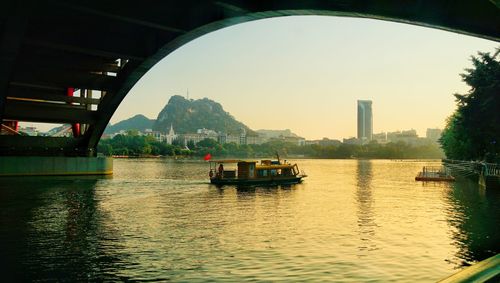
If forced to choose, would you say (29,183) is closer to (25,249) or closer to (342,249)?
(25,249)

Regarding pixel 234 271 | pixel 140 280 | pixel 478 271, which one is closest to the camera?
pixel 478 271

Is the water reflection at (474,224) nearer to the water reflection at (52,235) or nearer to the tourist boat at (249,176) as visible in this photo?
the water reflection at (52,235)

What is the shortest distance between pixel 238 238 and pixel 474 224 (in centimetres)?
1549

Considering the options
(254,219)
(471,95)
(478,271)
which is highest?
(471,95)

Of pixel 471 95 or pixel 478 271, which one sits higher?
pixel 471 95

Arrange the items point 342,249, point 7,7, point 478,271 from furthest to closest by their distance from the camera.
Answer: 1. point 7,7
2. point 342,249
3. point 478,271

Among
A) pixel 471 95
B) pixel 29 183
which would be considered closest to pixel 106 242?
pixel 29 183

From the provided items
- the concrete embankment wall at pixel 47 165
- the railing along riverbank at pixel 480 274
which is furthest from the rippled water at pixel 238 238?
the concrete embankment wall at pixel 47 165

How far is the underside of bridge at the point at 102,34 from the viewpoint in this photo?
10305 mm

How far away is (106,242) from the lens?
2123 cm

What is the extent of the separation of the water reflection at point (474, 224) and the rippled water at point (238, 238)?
0.20 feet

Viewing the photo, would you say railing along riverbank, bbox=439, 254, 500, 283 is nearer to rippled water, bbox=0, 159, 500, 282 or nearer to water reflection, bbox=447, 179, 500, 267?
rippled water, bbox=0, 159, 500, 282

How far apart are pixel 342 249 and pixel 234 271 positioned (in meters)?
6.38

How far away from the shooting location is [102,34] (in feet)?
116
